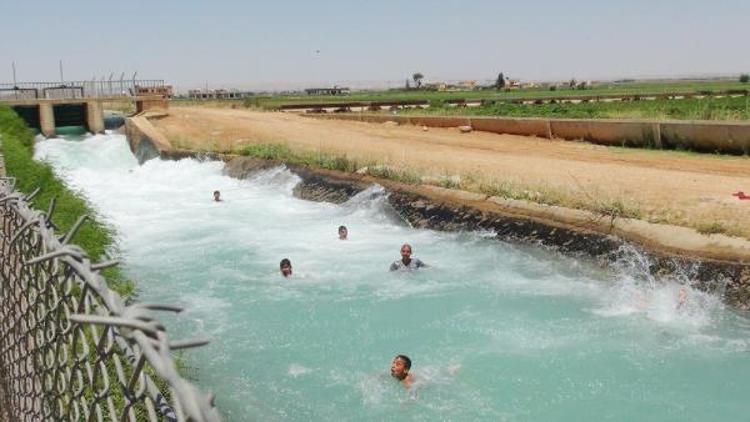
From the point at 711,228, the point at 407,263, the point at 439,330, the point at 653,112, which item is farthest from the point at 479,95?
the point at 439,330

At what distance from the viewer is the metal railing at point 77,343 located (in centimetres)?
133

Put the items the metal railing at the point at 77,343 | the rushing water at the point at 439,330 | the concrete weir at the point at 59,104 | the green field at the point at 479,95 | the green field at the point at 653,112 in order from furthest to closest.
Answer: the green field at the point at 479,95, the concrete weir at the point at 59,104, the green field at the point at 653,112, the rushing water at the point at 439,330, the metal railing at the point at 77,343

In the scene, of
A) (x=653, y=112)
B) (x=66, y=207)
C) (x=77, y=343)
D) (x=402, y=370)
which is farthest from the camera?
(x=653, y=112)

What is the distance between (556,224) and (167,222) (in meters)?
9.32

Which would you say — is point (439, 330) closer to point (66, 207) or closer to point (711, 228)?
point (711, 228)

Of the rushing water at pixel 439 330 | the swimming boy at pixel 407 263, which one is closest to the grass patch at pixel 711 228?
the rushing water at pixel 439 330

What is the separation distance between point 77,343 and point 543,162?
1560 centimetres

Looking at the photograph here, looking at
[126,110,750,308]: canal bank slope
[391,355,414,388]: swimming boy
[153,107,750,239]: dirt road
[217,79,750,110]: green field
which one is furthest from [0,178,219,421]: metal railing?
[217,79,750,110]: green field

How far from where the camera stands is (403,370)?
7.36 metres

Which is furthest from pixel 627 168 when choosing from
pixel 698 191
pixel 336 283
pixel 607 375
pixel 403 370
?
pixel 403 370

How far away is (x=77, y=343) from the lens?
2.52 metres

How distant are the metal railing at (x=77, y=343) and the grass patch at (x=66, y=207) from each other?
4524 mm

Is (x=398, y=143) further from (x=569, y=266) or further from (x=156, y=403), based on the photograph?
(x=156, y=403)

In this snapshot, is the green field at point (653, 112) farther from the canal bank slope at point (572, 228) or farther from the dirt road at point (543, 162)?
the canal bank slope at point (572, 228)
